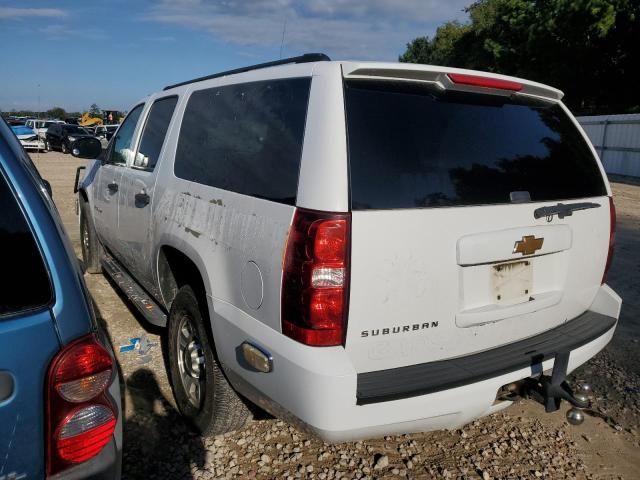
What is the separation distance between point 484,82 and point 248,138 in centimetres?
114

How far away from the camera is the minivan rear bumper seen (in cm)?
198

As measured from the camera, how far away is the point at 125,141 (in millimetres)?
4379

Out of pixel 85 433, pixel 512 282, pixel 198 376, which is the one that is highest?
pixel 512 282

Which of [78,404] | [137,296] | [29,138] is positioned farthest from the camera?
[29,138]

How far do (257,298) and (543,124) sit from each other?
1780mm

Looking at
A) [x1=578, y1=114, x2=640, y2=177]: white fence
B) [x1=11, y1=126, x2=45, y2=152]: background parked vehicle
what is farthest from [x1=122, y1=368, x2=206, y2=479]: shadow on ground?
[x1=11, y1=126, x2=45, y2=152]: background parked vehicle

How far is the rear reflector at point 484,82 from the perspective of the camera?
2.28 meters

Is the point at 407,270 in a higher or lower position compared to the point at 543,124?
lower

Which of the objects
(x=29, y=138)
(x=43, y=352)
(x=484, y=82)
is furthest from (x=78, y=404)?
(x=29, y=138)

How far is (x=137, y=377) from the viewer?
141 inches

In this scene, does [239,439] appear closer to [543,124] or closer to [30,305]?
[30,305]

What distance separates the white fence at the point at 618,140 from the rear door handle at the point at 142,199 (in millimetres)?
19962

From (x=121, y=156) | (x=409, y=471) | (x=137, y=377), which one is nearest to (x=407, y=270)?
(x=409, y=471)

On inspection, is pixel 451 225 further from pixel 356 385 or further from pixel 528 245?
pixel 356 385
